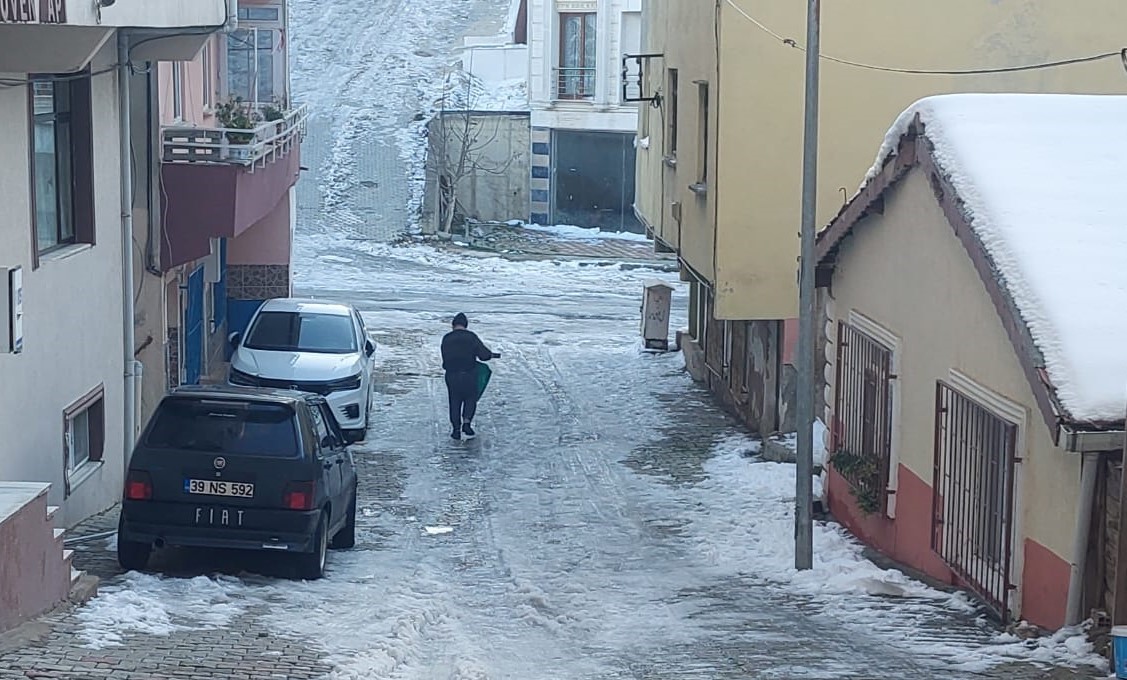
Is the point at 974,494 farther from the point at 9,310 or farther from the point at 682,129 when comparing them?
the point at 682,129

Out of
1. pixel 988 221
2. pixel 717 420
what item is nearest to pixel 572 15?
pixel 717 420

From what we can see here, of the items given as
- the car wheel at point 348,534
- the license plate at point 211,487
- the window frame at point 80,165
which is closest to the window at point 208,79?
the window frame at point 80,165

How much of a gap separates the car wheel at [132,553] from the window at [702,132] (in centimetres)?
914

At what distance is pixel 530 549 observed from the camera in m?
13.7

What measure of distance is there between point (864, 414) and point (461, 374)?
6917 mm

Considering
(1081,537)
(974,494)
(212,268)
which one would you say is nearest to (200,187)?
(212,268)

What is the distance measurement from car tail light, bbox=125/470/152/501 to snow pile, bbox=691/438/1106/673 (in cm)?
469

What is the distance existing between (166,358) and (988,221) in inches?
437

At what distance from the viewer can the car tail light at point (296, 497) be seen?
36.8 feet

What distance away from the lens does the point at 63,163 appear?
13.6 m

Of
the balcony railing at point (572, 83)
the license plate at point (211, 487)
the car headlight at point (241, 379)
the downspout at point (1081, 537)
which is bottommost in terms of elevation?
the car headlight at point (241, 379)

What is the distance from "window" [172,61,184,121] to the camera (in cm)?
1992

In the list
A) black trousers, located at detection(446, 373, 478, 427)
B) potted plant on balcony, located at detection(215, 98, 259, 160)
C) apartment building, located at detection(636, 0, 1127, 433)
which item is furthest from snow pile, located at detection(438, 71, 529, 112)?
apartment building, located at detection(636, 0, 1127, 433)

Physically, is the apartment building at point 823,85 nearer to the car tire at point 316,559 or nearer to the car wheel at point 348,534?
the car wheel at point 348,534
